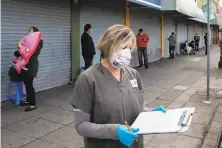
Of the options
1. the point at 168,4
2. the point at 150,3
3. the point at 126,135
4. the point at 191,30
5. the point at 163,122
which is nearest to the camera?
the point at 126,135

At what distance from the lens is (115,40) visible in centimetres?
193

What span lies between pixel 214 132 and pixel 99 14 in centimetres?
648

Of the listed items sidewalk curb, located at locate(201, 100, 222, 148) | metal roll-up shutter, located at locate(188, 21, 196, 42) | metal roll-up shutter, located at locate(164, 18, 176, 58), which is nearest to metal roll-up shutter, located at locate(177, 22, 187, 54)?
metal roll-up shutter, located at locate(188, 21, 196, 42)

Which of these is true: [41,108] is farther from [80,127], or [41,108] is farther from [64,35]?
[80,127]

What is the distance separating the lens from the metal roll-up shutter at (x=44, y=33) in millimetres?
6555

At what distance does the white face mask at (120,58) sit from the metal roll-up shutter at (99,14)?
288 inches

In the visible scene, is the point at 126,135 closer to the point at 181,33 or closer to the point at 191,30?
the point at 181,33

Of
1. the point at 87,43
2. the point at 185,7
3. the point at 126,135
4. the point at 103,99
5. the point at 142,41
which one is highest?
the point at 185,7

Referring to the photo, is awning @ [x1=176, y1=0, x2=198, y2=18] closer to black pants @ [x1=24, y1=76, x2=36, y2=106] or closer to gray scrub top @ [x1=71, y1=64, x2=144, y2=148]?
black pants @ [x1=24, y1=76, x2=36, y2=106]

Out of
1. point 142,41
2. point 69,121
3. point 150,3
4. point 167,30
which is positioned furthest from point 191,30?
point 69,121

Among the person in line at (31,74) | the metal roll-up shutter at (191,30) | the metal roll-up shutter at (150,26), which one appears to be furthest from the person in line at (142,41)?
the metal roll-up shutter at (191,30)

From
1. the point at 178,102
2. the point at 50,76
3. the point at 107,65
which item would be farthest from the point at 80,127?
the point at 50,76

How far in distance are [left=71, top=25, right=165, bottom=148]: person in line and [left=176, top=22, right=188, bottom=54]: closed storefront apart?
19741mm

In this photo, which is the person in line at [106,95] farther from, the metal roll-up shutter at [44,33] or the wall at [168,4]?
the wall at [168,4]
